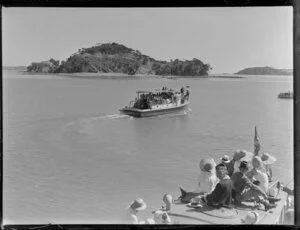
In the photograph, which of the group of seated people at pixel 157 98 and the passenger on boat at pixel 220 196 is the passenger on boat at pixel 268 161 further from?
the group of seated people at pixel 157 98

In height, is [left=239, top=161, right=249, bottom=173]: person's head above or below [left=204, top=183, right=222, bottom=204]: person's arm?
above

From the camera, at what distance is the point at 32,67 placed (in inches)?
34.5

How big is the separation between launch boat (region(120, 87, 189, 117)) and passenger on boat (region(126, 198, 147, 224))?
0.18 meters

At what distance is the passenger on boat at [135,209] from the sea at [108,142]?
12 millimetres

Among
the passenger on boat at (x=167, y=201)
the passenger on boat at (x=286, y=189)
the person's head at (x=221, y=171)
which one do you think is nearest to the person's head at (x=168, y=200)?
the passenger on boat at (x=167, y=201)

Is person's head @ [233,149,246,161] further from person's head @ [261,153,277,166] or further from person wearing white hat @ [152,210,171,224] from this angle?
person wearing white hat @ [152,210,171,224]

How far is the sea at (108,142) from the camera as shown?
2.81 ft

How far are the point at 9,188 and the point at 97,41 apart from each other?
362 millimetres

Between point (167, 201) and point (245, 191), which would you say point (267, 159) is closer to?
point (245, 191)

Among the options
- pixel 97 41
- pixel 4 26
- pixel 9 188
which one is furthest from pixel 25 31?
pixel 9 188

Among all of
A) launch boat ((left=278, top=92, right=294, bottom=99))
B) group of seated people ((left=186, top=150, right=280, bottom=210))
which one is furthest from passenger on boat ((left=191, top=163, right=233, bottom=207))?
launch boat ((left=278, top=92, right=294, bottom=99))

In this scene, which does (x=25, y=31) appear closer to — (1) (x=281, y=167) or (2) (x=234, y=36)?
(2) (x=234, y=36)

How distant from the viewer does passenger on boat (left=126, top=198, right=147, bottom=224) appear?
2.80ft

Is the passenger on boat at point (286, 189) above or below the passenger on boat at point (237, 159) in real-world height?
below
